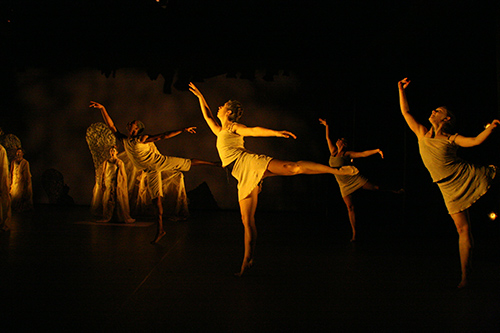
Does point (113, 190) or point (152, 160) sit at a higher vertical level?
point (152, 160)

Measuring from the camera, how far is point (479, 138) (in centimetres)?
285

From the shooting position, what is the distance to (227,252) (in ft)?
14.4

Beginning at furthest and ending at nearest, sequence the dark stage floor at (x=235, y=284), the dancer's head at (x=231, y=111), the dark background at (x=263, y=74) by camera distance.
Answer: the dark background at (x=263, y=74) → the dancer's head at (x=231, y=111) → the dark stage floor at (x=235, y=284)

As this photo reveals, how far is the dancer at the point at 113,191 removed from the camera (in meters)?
6.85

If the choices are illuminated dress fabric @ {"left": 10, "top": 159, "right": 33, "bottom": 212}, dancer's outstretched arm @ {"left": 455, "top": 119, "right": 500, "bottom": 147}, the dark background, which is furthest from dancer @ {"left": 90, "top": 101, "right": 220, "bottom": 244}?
illuminated dress fabric @ {"left": 10, "top": 159, "right": 33, "bottom": 212}

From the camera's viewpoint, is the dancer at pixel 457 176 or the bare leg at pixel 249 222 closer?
the dancer at pixel 457 176

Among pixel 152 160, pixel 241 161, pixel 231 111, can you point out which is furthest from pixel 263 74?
pixel 241 161

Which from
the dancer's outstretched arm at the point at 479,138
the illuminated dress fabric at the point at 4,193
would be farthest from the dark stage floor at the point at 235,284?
the dancer's outstretched arm at the point at 479,138

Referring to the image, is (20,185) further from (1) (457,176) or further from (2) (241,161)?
(1) (457,176)

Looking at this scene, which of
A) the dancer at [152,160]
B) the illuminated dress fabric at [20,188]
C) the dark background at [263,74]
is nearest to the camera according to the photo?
the dancer at [152,160]

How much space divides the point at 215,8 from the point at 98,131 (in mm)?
4236

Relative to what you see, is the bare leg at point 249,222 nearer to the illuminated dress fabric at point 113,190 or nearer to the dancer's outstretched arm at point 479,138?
the dancer's outstretched arm at point 479,138

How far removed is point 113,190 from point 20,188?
292cm

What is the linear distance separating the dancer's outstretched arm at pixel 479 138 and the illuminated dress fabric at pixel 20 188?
8675mm
